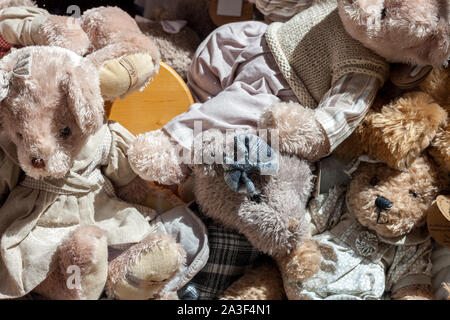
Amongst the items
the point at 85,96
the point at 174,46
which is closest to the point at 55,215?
the point at 85,96

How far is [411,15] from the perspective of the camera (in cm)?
99

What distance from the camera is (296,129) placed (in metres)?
1.03

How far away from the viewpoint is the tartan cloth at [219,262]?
1.11 m

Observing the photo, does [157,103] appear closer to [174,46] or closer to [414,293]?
[174,46]

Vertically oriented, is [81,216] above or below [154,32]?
below

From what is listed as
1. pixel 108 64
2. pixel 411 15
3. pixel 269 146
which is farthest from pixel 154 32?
pixel 411 15

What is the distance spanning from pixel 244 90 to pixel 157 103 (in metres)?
0.26

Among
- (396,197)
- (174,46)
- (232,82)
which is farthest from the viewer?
(174,46)

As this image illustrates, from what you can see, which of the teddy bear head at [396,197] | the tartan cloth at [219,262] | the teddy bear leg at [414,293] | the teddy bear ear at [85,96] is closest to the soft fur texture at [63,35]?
the teddy bear ear at [85,96]

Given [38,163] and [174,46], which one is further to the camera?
[174,46]

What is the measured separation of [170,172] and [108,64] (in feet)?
0.89

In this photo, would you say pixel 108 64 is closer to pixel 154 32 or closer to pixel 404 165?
pixel 154 32

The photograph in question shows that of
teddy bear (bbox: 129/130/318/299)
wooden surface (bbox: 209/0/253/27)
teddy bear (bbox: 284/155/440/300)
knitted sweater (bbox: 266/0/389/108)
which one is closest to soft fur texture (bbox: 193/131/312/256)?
teddy bear (bbox: 129/130/318/299)

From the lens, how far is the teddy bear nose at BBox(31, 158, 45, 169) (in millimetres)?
882
